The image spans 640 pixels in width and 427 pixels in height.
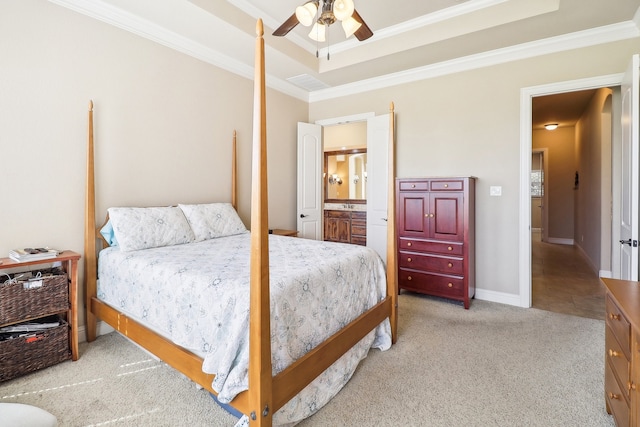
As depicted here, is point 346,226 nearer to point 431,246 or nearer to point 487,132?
point 431,246

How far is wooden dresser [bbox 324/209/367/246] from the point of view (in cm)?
604

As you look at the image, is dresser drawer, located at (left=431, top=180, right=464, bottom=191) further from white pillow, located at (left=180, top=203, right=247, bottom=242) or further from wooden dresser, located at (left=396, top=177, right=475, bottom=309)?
white pillow, located at (left=180, top=203, right=247, bottom=242)

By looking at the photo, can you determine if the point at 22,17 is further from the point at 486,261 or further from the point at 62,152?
the point at 486,261

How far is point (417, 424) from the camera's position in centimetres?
166

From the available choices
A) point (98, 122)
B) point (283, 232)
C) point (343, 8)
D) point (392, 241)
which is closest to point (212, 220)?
point (283, 232)

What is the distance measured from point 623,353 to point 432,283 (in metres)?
2.16

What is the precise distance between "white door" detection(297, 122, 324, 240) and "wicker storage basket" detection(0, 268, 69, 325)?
2.81m

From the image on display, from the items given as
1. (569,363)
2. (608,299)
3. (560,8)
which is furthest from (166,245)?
(560,8)

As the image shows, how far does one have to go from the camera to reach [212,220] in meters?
3.16

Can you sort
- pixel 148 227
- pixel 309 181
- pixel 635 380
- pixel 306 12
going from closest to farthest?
pixel 635 380 → pixel 306 12 → pixel 148 227 → pixel 309 181

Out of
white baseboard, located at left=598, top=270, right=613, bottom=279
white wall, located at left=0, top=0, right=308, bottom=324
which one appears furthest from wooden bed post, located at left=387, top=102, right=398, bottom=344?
white baseboard, located at left=598, top=270, right=613, bottom=279

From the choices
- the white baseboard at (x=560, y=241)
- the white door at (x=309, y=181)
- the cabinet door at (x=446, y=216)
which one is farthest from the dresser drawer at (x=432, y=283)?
the white baseboard at (x=560, y=241)

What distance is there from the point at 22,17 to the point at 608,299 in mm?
4038

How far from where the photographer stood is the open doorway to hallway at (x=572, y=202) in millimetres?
3914
